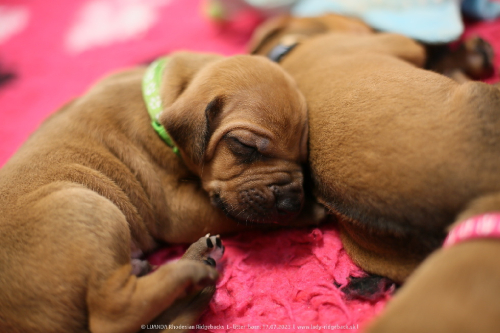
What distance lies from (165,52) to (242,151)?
9.51 feet

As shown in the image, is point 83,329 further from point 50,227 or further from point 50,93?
point 50,93

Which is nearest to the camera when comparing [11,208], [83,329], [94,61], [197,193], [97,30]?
[83,329]

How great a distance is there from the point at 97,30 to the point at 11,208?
13.4ft

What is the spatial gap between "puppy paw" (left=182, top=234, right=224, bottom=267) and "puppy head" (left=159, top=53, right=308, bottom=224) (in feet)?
0.65

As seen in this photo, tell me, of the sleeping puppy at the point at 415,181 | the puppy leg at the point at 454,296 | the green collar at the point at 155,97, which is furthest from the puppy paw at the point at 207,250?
the puppy leg at the point at 454,296

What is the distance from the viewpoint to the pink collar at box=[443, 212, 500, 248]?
1512mm

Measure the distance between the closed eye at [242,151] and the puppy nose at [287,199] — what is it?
0.78 feet

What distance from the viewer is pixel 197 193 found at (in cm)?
274

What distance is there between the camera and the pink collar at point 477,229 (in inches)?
59.5

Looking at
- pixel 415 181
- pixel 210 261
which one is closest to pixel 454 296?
pixel 415 181

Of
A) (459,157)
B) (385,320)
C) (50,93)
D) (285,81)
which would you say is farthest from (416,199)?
(50,93)

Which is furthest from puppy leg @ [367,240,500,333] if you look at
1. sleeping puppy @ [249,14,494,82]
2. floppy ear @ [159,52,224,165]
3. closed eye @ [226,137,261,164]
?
sleeping puppy @ [249,14,494,82]

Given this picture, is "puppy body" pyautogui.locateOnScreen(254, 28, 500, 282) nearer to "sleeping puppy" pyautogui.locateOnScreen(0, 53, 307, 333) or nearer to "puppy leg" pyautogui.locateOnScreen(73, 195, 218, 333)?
"sleeping puppy" pyautogui.locateOnScreen(0, 53, 307, 333)

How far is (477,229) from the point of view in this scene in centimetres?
156
